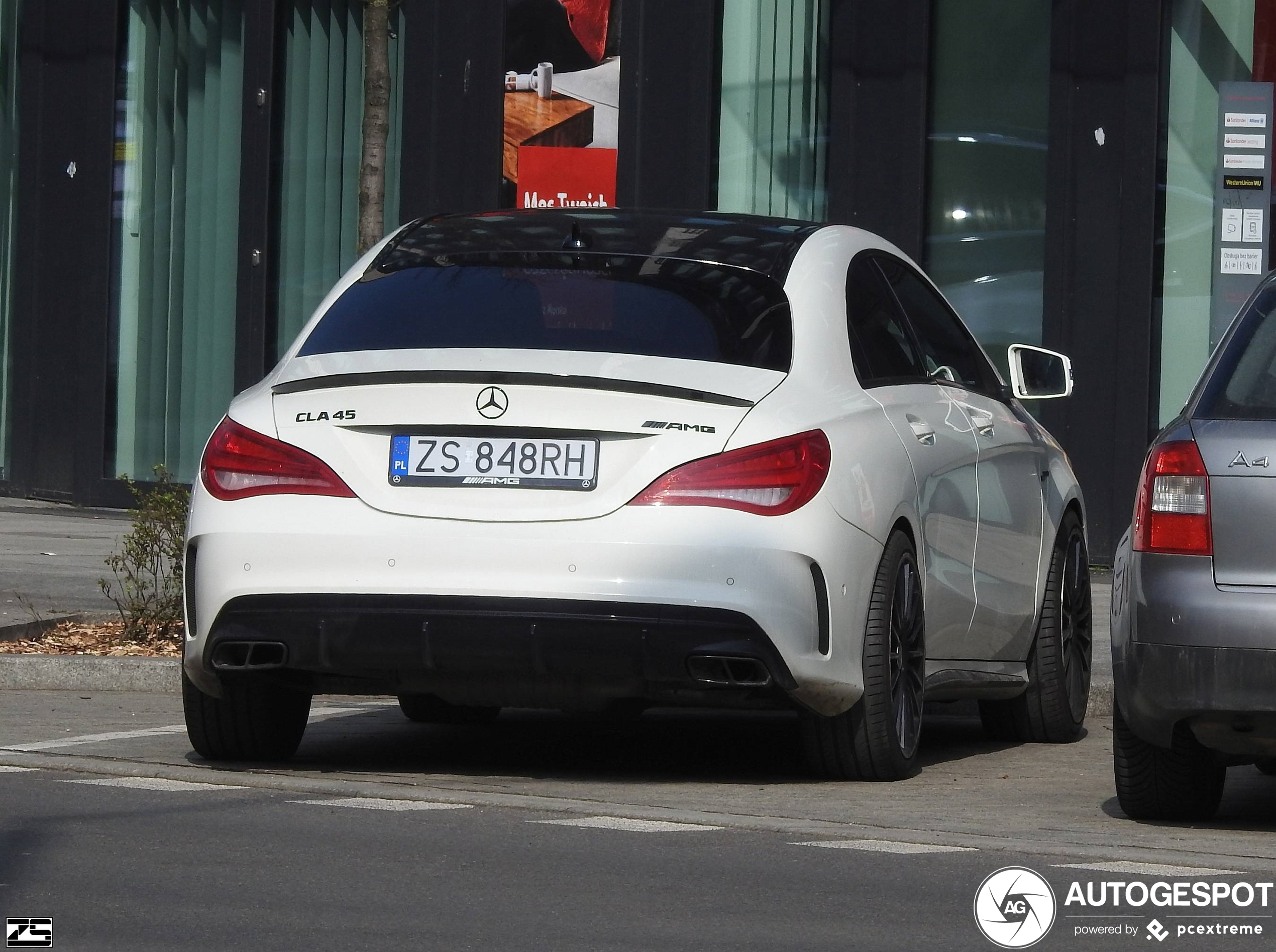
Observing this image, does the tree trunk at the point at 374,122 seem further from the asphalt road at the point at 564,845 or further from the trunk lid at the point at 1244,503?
the trunk lid at the point at 1244,503

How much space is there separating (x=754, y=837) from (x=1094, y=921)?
1150 mm

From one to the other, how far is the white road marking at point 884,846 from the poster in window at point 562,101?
10.1 m

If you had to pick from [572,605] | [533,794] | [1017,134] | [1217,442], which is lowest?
[533,794]

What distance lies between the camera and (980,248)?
48.7ft

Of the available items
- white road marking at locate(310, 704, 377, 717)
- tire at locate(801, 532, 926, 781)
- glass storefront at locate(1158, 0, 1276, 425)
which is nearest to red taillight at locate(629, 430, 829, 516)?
tire at locate(801, 532, 926, 781)

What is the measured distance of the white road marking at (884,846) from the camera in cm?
550

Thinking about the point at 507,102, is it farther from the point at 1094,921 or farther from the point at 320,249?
the point at 1094,921

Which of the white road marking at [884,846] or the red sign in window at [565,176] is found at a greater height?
the red sign in window at [565,176]

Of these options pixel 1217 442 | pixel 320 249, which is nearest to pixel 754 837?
pixel 1217 442

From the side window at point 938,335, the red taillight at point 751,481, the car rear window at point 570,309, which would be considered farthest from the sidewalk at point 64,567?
the red taillight at point 751,481

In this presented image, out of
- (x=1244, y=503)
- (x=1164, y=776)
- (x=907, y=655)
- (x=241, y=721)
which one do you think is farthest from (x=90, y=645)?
(x=1244, y=503)

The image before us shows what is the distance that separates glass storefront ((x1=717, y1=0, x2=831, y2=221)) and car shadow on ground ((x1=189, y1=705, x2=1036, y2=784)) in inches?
271

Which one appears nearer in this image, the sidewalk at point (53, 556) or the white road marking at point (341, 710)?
the white road marking at point (341, 710)

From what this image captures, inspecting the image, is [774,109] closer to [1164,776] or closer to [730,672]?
[730,672]
